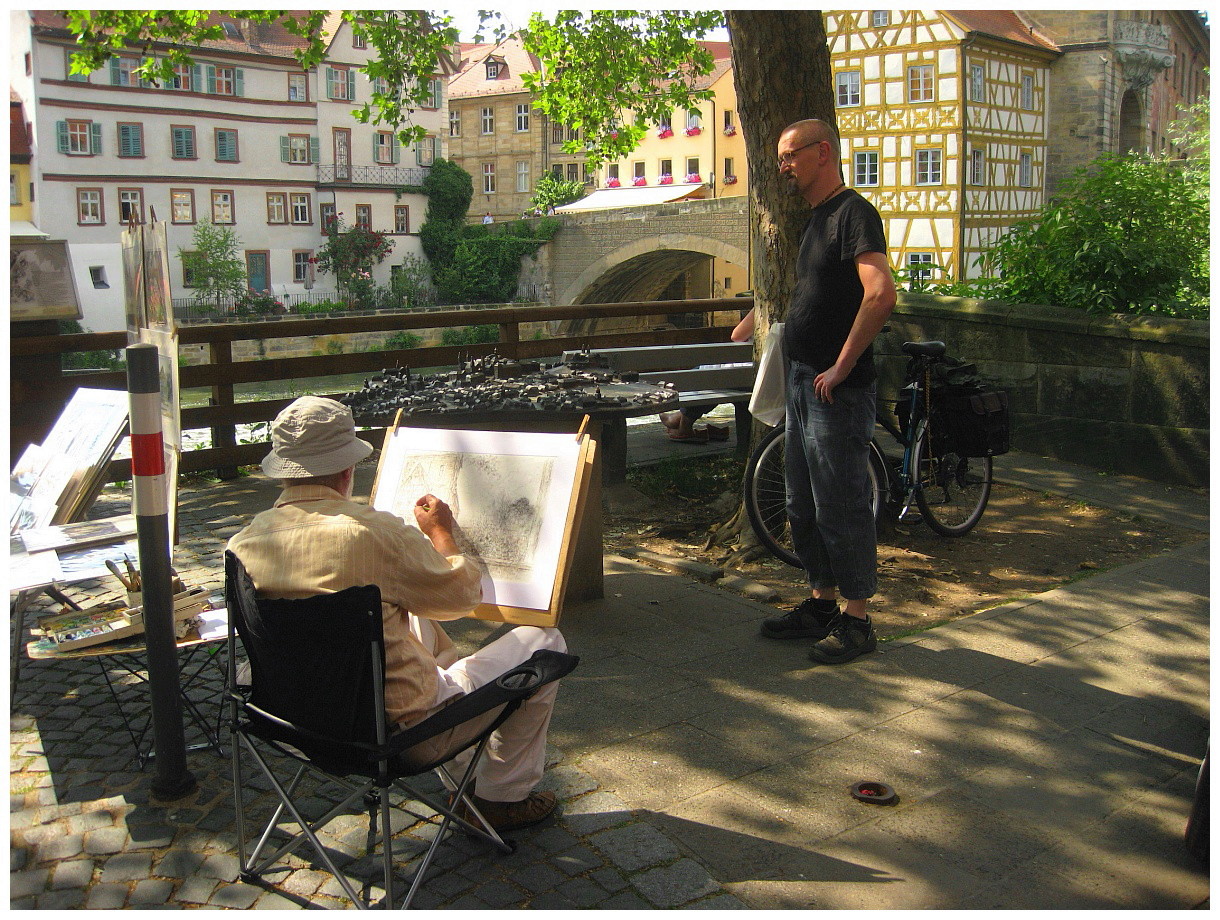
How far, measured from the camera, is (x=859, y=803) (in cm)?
352

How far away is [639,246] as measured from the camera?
4828 centimetres

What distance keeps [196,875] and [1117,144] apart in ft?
158

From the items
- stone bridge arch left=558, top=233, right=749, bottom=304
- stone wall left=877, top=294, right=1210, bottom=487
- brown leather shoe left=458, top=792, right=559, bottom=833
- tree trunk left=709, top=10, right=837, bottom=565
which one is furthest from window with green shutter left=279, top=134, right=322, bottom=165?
brown leather shoe left=458, top=792, right=559, bottom=833

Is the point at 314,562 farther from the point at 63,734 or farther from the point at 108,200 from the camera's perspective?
the point at 108,200

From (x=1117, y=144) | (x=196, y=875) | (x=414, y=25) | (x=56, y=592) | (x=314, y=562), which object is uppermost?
(x=1117, y=144)

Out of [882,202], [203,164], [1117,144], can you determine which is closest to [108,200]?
[203,164]

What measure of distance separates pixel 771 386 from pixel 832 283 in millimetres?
734

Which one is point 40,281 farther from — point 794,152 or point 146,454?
point 794,152

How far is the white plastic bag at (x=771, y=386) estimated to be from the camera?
5.21 meters

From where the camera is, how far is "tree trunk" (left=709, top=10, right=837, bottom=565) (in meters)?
6.09

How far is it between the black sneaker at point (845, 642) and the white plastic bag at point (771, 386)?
1.00 m

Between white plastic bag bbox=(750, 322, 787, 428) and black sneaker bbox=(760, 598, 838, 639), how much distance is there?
33.7 inches

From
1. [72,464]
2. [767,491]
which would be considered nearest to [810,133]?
[767,491]

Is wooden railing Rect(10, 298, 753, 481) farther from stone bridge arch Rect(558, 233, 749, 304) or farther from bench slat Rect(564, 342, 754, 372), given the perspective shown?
stone bridge arch Rect(558, 233, 749, 304)
